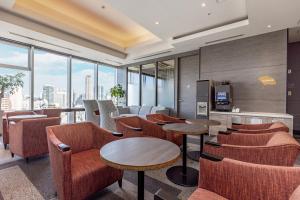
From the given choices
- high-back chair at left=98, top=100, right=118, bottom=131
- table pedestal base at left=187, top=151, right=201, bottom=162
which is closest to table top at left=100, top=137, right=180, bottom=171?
table pedestal base at left=187, top=151, right=201, bottom=162

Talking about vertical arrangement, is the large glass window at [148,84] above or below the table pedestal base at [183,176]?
above

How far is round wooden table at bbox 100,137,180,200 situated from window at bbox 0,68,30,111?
17.0ft

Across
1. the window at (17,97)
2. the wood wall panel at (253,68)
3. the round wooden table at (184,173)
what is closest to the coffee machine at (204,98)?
the wood wall panel at (253,68)

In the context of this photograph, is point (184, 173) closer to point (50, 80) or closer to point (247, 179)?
point (247, 179)

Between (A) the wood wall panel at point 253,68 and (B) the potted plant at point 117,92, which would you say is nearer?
(A) the wood wall panel at point 253,68

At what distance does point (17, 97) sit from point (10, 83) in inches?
20.9

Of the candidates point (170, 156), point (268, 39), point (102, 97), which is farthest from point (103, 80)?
point (170, 156)

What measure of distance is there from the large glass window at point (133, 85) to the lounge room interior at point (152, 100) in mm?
52

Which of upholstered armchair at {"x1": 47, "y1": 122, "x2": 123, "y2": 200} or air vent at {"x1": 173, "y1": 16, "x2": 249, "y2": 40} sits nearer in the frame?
upholstered armchair at {"x1": 47, "y1": 122, "x2": 123, "y2": 200}

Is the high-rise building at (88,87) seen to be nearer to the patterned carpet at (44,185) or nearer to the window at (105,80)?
the window at (105,80)

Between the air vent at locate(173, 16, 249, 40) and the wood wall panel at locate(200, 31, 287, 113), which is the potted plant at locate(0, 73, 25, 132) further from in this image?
the wood wall panel at locate(200, 31, 287, 113)

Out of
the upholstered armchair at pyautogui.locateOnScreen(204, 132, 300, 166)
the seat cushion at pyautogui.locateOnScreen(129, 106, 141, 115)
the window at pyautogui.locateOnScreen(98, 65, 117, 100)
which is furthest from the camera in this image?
the window at pyautogui.locateOnScreen(98, 65, 117, 100)

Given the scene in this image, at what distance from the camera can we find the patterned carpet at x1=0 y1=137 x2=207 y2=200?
1.98 meters

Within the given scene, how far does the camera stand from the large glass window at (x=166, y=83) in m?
6.71
